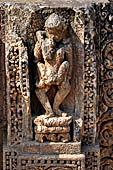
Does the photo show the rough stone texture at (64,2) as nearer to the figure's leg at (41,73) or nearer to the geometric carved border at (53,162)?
the figure's leg at (41,73)

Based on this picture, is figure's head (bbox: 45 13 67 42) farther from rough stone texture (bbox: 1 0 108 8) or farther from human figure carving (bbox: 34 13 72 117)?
rough stone texture (bbox: 1 0 108 8)

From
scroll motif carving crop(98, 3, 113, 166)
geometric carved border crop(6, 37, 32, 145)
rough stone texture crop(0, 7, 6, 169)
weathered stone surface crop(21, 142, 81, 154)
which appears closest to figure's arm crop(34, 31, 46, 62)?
geometric carved border crop(6, 37, 32, 145)

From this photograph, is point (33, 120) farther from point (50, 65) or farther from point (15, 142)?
point (50, 65)

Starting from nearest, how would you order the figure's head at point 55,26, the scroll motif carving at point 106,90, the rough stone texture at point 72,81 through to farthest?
1. the figure's head at point 55,26
2. the rough stone texture at point 72,81
3. the scroll motif carving at point 106,90

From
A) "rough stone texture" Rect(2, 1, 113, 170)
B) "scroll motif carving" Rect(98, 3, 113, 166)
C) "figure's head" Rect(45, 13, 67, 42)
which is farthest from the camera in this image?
"scroll motif carving" Rect(98, 3, 113, 166)

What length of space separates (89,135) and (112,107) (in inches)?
17.3

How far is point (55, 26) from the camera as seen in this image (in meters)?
4.08

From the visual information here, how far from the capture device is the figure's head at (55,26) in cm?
408

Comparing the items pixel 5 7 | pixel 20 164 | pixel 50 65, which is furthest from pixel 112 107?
pixel 5 7

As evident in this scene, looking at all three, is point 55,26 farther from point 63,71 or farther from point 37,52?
point 63,71

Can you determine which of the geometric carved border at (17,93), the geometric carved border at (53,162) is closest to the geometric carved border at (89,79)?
the geometric carved border at (53,162)

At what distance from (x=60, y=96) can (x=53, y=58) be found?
422 mm

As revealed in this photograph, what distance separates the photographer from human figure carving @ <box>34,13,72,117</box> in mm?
4125

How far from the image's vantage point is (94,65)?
426 cm
